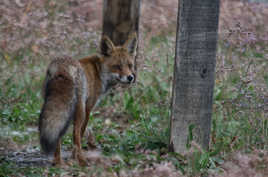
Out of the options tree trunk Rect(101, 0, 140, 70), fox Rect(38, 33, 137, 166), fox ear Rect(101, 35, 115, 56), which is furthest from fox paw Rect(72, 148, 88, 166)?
tree trunk Rect(101, 0, 140, 70)

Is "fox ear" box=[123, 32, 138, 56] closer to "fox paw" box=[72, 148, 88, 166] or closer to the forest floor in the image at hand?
the forest floor

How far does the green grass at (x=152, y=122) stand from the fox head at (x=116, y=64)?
12.0 inches

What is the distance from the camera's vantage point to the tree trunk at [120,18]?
769 cm

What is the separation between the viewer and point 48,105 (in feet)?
12.8

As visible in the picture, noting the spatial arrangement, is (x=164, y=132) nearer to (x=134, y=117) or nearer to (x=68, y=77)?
(x=68, y=77)

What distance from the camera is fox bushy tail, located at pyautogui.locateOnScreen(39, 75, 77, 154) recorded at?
3.68 meters

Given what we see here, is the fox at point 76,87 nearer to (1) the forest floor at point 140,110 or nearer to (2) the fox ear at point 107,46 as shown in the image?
(2) the fox ear at point 107,46

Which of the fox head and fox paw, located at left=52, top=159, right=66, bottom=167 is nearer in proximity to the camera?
fox paw, located at left=52, top=159, right=66, bottom=167

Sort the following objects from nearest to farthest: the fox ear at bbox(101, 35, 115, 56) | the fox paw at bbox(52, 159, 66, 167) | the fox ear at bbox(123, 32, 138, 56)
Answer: the fox paw at bbox(52, 159, 66, 167) < the fox ear at bbox(101, 35, 115, 56) < the fox ear at bbox(123, 32, 138, 56)

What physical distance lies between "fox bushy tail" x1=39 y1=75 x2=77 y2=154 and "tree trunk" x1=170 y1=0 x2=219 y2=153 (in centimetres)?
109

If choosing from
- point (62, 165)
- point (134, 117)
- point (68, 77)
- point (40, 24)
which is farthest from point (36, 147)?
point (40, 24)

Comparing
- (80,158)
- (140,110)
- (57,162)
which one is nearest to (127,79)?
(80,158)

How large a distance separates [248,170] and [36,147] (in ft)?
11.0

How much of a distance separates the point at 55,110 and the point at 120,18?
165 inches
